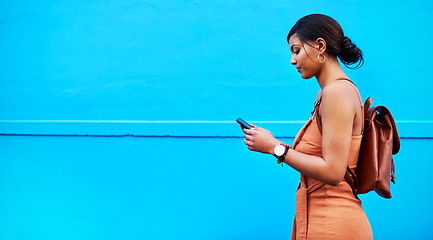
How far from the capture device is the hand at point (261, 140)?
1411mm

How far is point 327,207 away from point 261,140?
0.35 m

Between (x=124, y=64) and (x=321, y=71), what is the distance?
6.39 ft

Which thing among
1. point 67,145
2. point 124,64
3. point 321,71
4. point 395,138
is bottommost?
point 395,138

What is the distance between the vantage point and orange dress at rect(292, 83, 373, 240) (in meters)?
1.38

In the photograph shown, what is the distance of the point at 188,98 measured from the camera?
9.68ft

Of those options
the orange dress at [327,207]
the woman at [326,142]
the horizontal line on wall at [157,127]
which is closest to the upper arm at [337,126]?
the woman at [326,142]

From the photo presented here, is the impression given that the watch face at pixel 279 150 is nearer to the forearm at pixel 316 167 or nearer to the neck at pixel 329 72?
the forearm at pixel 316 167

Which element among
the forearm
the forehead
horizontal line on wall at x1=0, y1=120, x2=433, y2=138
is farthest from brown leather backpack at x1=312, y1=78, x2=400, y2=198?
horizontal line on wall at x1=0, y1=120, x2=433, y2=138

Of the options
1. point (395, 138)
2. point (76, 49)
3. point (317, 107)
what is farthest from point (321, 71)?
point (76, 49)

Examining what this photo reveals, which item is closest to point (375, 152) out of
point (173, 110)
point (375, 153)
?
point (375, 153)

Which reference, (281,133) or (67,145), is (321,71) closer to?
(281,133)

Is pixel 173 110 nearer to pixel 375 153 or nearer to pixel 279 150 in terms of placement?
pixel 279 150

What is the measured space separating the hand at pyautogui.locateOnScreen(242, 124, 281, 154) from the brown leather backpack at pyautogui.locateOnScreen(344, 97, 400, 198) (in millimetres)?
292

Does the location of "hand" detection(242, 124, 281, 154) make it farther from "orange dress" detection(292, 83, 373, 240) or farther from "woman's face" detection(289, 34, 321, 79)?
"woman's face" detection(289, 34, 321, 79)
